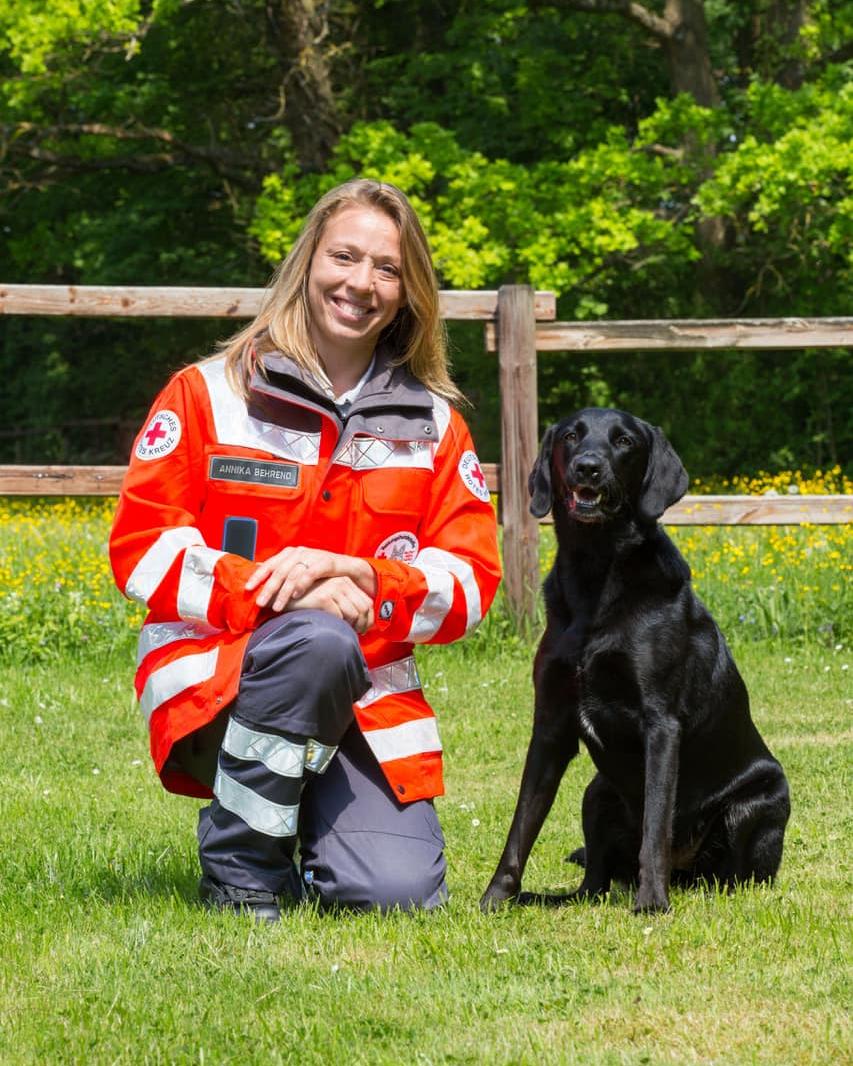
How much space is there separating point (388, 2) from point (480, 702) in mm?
17446

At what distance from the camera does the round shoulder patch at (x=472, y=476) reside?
12.1ft

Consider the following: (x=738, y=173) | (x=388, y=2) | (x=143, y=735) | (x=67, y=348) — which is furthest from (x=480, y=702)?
(x=67, y=348)

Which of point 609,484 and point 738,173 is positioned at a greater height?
point 738,173

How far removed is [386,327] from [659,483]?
0.82 metres

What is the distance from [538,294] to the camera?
24.8 feet

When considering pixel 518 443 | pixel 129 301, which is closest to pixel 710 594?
pixel 518 443

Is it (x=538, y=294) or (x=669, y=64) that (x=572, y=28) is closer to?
(x=669, y=64)

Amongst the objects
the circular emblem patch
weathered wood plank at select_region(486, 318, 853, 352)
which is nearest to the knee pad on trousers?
the circular emblem patch

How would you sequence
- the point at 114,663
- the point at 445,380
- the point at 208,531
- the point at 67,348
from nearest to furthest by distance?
the point at 208,531, the point at 445,380, the point at 114,663, the point at 67,348

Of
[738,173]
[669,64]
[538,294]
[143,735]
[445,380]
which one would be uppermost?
[669,64]

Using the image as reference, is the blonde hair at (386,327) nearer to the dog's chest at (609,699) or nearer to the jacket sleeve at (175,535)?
the jacket sleeve at (175,535)

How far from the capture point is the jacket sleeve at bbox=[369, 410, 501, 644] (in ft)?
11.1

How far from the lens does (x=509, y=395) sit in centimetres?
746

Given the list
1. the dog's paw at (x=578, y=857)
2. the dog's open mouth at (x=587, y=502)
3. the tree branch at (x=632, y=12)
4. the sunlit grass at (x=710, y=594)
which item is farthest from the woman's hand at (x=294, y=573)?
the tree branch at (x=632, y=12)
